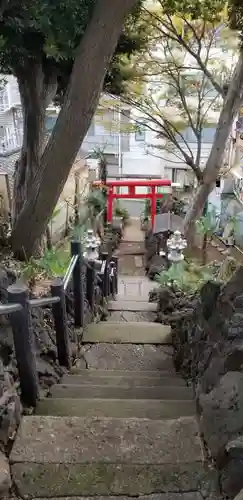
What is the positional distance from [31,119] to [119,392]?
493 centimetres

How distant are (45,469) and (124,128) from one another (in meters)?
13.8

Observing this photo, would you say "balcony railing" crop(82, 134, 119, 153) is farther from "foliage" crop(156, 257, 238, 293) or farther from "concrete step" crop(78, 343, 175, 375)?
"concrete step" crop(78, 343, 175, 375)

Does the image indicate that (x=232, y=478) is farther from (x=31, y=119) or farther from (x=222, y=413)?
(x=31, y=119)

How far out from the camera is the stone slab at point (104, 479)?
206cm

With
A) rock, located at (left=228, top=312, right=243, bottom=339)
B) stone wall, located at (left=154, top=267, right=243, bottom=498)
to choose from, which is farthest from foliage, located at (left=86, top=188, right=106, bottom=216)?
rock, located at (left=228, top=312, right=243, bottom=339)

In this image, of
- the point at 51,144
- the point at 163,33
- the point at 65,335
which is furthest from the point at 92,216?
the point at 65,335

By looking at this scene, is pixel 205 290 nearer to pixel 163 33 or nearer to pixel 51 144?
pixel 51 144

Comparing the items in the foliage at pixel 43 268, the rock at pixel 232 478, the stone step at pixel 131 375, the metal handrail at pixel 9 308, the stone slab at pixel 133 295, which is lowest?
the stone slab at pixel 133 295

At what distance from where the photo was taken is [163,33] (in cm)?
980

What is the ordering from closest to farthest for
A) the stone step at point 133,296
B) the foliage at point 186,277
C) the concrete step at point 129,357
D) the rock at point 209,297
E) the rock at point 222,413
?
1. the rock at point 222,413
2. the rock at point 209,297
3. the concrete step at point 129,357
4. the foliage at point 186,277
5. the stone step at point 133,296

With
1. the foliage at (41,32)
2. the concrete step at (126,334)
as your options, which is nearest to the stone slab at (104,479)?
the concrete step at (126,334)

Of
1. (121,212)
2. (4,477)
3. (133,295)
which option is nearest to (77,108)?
(4,477)

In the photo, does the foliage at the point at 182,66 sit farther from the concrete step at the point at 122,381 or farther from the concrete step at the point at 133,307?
the concrete step at the point at 122,381

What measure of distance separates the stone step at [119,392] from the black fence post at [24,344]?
1.40 feet
